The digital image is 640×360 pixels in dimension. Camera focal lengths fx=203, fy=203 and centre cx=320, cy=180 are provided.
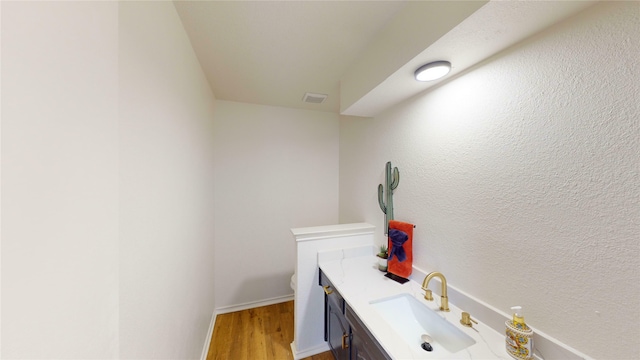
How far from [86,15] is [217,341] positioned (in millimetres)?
2389

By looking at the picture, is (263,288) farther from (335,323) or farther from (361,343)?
(361,343)

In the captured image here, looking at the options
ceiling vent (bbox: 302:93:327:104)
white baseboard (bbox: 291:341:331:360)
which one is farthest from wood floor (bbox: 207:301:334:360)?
ceiling vent (bbox: 302:93:327:104)

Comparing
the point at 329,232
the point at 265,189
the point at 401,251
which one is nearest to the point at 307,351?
the point at 329,232

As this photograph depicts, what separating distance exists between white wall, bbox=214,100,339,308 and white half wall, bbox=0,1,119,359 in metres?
1.73

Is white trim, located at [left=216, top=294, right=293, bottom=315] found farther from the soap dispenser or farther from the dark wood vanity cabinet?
the soap dispenser

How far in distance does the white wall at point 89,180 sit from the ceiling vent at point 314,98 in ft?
4.15

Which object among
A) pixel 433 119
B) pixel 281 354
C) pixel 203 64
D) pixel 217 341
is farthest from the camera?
pixel 217 341

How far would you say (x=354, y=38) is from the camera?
134 cm

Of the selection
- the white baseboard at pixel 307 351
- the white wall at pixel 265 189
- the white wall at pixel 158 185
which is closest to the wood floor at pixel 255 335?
the white baseboard at pixel 307 351

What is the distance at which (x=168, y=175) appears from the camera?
104 cm

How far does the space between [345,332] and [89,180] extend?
1.41 metres

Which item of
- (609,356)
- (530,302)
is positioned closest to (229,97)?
(530,302)

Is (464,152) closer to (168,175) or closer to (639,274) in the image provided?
(639,274)

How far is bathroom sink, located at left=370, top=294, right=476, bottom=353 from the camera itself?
103 cm
